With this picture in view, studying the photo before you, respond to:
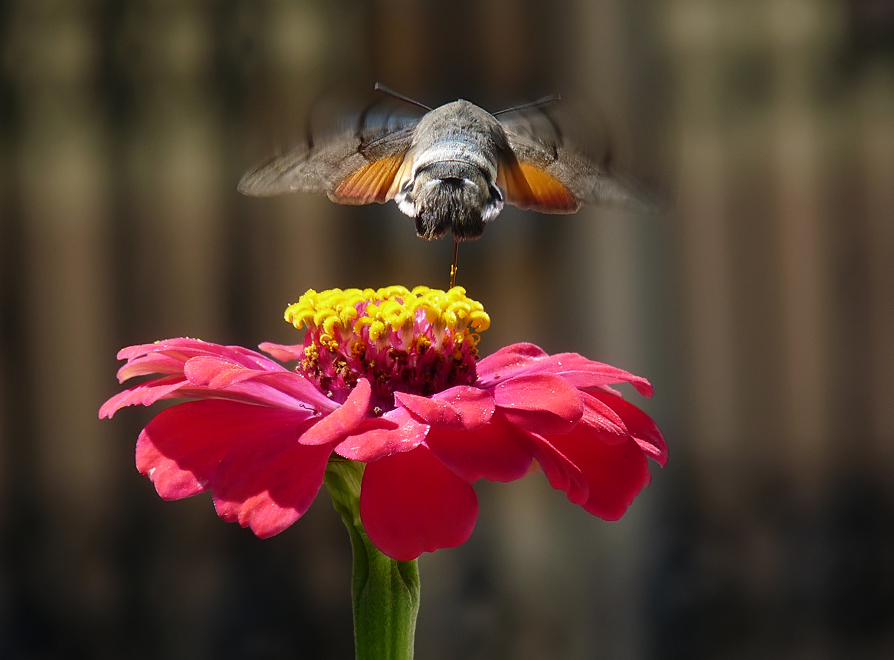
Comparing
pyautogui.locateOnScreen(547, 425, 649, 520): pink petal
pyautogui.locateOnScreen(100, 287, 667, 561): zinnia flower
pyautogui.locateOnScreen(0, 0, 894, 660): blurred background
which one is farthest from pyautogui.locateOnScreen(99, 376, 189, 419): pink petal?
pyautogui.locateOnScreen(0, 0, 894, 660): blurred background

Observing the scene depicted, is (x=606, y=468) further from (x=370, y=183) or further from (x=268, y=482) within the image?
(x=370, y=183)

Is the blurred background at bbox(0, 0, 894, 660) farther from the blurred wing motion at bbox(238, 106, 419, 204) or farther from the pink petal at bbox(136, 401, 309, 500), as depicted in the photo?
the pink petal at bbox(136, 401, 309, 500)

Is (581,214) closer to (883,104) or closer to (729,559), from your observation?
(883,104)

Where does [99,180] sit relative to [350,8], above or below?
below

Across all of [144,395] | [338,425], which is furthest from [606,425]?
[144,395]

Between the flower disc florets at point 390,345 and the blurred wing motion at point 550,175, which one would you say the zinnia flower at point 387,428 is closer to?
the flower disc florets at point 390,345

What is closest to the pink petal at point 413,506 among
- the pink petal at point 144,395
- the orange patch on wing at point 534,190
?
the pink petal at point 144,395

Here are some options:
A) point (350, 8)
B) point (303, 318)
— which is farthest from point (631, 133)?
point (350, 8)
